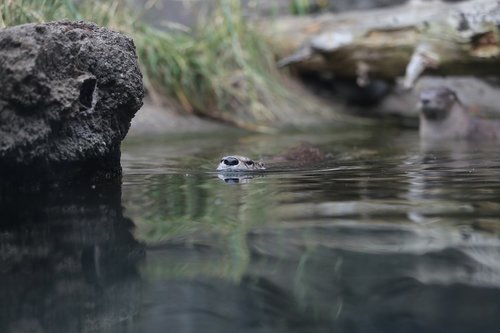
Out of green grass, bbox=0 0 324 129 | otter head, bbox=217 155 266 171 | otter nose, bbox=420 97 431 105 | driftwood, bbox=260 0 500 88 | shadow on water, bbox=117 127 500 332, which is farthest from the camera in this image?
green grass, bbox=0 0 324 129

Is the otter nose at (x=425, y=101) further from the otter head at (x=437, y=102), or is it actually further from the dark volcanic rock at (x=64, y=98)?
the dark volcanic rock at (x=64, y=98)

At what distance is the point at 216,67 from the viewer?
6.90 metres

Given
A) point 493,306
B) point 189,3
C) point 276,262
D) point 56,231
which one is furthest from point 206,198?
point 189,3

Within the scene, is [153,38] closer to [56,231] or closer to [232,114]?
[232,114]

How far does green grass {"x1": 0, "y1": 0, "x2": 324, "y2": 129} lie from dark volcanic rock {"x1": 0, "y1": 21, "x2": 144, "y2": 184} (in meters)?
3.38

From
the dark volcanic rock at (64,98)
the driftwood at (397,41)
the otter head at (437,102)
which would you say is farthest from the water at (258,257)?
the otter head at (437,102)

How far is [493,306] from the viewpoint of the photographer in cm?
116

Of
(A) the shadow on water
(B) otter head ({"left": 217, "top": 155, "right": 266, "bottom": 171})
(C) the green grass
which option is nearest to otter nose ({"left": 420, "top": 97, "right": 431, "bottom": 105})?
(C) the green grass

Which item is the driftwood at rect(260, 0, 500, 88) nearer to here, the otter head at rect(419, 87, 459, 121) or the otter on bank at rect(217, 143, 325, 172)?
the otter head at rect(419, 87, 459, 121)

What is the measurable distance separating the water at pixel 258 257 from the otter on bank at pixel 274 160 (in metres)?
0.48

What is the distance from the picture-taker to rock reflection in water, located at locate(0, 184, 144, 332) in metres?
1.19

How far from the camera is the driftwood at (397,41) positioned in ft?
17.4

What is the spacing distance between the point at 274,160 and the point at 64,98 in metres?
1.55

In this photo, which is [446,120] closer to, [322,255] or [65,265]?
[322,255]
